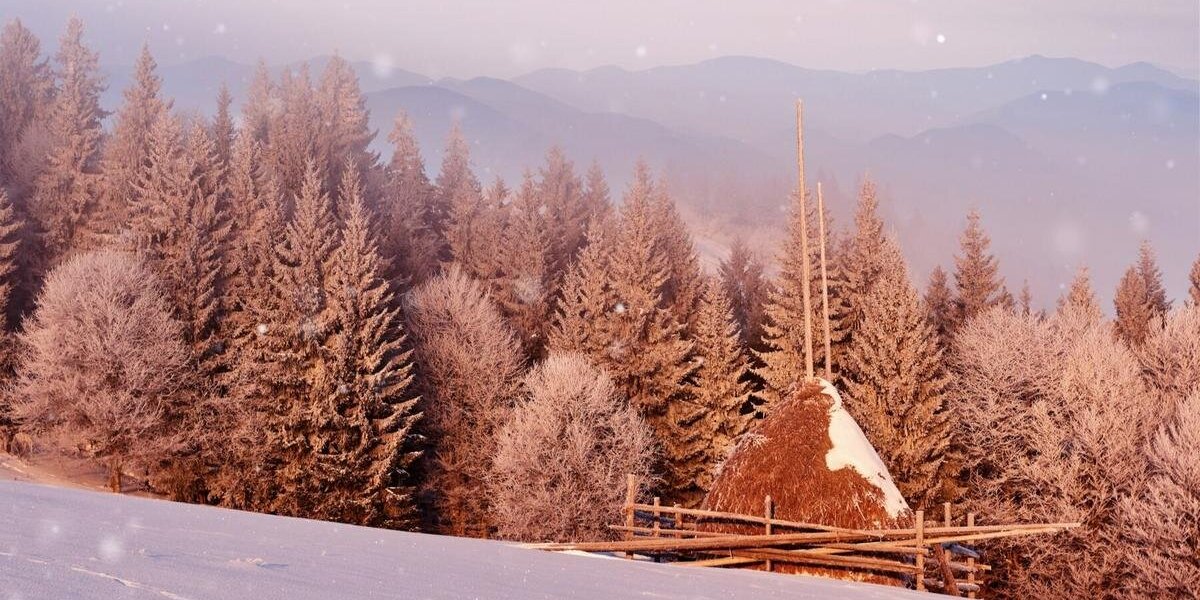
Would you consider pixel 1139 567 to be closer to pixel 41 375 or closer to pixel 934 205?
pixel 41 375

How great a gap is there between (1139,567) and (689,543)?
24.3 meters

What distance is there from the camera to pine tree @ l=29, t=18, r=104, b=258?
50656 millimetres

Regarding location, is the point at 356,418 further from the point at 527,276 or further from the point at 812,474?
the point at 812,474

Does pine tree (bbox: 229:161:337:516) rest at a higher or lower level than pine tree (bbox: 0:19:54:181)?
lower

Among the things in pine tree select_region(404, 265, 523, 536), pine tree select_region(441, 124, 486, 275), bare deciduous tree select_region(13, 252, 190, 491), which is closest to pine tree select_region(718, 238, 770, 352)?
pine tree select_region(404, 265, 523, 536)

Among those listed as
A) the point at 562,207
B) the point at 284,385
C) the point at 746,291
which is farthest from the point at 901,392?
the point at 562,207

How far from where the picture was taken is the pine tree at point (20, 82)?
2207 inches

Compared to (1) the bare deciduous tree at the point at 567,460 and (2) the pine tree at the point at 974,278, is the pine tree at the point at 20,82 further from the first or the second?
(2) the pine tree at the point at 974,278

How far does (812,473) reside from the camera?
20.7m

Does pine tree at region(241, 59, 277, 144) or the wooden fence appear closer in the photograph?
the wooden fence

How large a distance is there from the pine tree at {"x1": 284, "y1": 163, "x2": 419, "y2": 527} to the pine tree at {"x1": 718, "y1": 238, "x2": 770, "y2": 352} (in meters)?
19.1

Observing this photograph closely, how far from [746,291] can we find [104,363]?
3352 cm

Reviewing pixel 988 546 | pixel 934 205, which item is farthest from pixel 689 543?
pixel 934 205

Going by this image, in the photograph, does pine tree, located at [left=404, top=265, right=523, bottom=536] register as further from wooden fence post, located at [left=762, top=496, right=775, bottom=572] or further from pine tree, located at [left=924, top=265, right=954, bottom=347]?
wooden fence post, located at [left=762, top=496, right=775, bottom=572]
